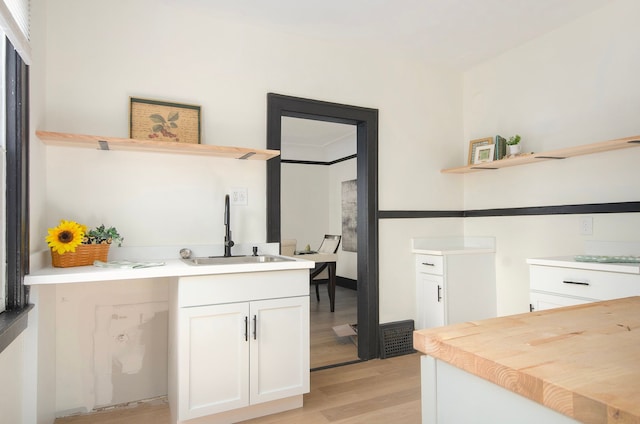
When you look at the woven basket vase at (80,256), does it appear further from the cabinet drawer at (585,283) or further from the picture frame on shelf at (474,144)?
the picture frame on shelf at (474,144)

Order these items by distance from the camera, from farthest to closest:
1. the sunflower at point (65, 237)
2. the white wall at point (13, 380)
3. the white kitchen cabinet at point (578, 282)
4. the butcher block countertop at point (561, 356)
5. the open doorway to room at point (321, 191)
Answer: the open doorway to room at point (321, 191), the white kitchen cabinet at point (578, 282), the sunflower at point (65, 237), the white wall at point (13, 380), the butcher block countertop at point (561, 356)

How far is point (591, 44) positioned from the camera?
8.79 feet

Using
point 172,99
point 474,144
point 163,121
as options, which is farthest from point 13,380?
point 474,144

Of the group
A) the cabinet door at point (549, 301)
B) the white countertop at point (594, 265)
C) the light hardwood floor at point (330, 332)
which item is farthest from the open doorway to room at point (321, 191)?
the white countertop at point (594, 265)

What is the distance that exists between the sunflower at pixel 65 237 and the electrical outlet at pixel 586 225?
10.2 feet

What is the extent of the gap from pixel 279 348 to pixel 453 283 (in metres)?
1.64

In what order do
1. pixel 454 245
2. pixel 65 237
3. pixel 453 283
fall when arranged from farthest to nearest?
pixel 454 245 → pixel 453 283 → pixel 65 237

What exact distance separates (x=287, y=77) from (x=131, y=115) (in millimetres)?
1117

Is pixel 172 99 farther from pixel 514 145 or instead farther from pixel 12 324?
pixel 514 145

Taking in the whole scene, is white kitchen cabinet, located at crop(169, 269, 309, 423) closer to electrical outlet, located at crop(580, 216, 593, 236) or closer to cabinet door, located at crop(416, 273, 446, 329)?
cabinet door, located at crop(416, 273, 446, 329)

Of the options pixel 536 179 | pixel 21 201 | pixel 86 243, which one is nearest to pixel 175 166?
pixel 86 243

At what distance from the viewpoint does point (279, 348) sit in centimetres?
218


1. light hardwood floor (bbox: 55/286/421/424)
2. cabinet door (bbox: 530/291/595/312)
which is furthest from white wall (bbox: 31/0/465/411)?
cabinet door (bbox: 530/291/595/312)

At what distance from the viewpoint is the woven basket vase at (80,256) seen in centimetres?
195
